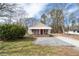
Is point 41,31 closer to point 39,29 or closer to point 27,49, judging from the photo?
point 39,29

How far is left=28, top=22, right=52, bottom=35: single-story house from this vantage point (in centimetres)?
182

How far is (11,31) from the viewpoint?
185 centimetres

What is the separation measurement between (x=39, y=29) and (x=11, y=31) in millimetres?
269

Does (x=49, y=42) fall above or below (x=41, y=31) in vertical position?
below

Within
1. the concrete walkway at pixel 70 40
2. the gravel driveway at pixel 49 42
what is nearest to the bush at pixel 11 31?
the gravel driveway at pixel 49 42

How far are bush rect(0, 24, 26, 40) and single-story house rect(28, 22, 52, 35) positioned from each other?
0.26ft

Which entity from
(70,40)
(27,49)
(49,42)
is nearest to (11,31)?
(27,49)

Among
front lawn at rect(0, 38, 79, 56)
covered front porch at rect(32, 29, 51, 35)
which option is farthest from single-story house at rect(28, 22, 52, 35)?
front lawn at rect(0, 38, 79, 56)

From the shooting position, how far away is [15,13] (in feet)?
6.06

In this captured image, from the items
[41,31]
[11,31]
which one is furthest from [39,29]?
[11,31]

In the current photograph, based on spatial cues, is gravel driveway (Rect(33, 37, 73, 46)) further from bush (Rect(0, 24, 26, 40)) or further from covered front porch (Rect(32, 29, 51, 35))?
bush (Rect(0, 24, 26, 40))

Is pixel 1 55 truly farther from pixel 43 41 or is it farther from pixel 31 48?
pixel 43 41

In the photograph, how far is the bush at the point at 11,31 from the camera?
184 cm

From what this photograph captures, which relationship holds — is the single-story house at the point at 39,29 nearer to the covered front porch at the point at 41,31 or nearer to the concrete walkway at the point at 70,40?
the covered front porch at the point at 41,31
